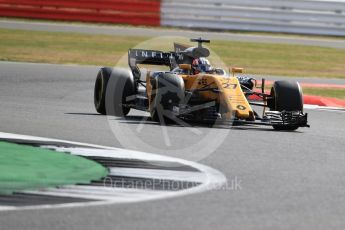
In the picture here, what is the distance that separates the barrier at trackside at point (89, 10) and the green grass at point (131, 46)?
1584mm

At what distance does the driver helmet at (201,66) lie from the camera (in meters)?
13.3

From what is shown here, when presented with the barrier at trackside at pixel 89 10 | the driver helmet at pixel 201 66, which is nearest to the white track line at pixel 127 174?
the driver helmet at pixel 201 66

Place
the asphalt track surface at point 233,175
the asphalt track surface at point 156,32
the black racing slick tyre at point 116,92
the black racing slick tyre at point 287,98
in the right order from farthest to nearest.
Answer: the asphalt track surface at point 156,32 < the black racing slick tyre at point 116,92 < the black racing slick tyre at point 287,98 < the asphalt track surface at point 233,175

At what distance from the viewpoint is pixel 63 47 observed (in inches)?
1032

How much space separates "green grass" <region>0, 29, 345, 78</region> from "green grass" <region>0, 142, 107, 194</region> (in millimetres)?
13459

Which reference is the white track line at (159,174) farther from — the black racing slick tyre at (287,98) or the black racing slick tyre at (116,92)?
the black racing slick tyre at (116,92)

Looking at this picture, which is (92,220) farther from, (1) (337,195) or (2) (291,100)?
(2) (291,100)

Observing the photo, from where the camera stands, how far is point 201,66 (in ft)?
43.7

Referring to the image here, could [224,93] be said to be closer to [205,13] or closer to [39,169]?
[39,169]

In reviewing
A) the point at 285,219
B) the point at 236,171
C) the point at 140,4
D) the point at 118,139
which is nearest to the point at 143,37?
the point at 140,4

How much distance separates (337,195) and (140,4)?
23743 millimetres

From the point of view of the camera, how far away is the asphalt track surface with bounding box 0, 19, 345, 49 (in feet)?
97.7

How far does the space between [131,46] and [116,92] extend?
1374 cm

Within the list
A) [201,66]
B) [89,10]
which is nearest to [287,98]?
Answer: [201,66]
